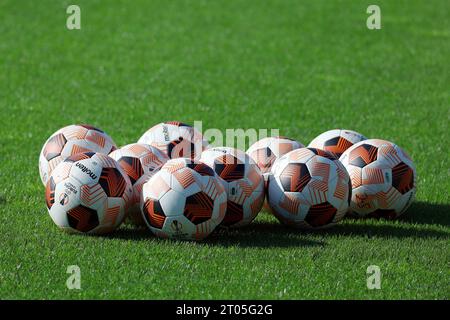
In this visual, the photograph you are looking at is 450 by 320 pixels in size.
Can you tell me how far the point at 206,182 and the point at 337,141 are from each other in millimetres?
2300

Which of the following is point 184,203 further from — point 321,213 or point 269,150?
point 269,150

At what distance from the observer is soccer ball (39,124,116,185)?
10078 millimetres

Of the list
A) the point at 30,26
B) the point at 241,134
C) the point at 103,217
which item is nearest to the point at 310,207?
the point at 103,217

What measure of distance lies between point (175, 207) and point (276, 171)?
128 cm

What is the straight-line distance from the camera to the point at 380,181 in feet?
32.1

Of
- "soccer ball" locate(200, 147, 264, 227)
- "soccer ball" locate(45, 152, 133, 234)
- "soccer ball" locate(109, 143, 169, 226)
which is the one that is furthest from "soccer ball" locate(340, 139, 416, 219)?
"soccer ball" locate(45, 152, 133, 234)

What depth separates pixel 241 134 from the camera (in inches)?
540

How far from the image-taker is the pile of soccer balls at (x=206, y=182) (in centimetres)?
885

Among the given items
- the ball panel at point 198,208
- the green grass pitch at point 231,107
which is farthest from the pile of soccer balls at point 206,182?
the green grass pitch at point 231,107

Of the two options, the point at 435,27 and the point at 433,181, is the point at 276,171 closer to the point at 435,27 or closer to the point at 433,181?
the point at 433,181

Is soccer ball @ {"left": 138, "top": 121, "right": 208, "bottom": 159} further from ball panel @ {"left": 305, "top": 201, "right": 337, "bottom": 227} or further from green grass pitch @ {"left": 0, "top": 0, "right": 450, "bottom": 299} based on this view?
ball panel @ {"left": 305, "top": 201, "right": 337, "bottom": 227}

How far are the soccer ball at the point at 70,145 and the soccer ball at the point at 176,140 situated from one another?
49cm

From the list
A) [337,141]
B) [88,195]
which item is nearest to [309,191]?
[337,141]

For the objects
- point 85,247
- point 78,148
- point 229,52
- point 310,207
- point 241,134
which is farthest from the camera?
point 229,52
